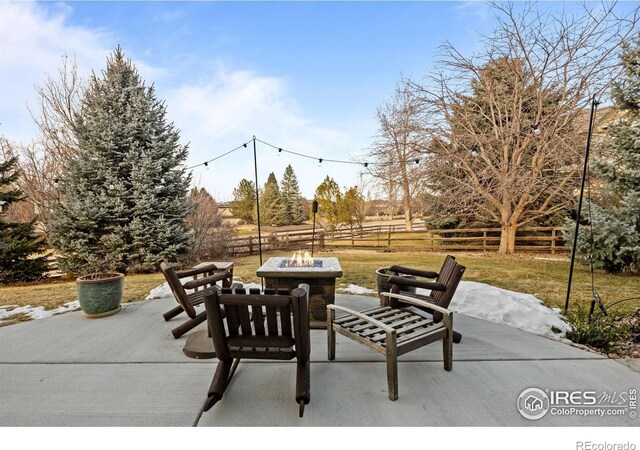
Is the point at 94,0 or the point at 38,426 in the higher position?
the point at 94,0

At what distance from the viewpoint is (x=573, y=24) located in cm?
823

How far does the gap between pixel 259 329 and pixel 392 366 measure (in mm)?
920

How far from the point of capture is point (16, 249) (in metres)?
7.50

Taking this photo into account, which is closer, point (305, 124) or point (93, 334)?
point (93, 334)

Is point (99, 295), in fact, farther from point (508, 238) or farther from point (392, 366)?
point (508, 238)

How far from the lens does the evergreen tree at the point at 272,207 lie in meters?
27.3

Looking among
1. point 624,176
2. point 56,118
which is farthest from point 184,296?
point 56,118

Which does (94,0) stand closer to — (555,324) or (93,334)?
(93,334)

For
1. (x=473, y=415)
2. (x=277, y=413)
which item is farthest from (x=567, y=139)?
(x=277, y=413)

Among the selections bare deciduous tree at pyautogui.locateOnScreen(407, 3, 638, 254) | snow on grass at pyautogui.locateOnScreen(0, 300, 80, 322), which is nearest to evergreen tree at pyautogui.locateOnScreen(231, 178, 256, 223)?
bare deciduous tree at pyautogui.locateOnScreen(407, 3, 638, 254)

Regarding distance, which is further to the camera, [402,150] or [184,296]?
[402,150]

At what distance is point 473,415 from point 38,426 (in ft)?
8.78

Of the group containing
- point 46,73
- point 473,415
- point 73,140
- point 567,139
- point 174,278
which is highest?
point 46,73
